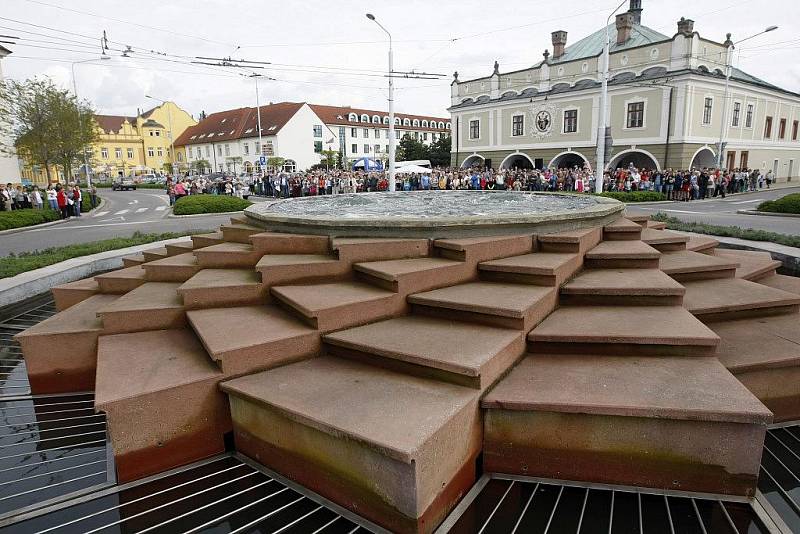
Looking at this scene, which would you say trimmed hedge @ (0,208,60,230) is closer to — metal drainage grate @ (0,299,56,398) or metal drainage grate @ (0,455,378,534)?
metal drainage grate @ (0,299,56,398)

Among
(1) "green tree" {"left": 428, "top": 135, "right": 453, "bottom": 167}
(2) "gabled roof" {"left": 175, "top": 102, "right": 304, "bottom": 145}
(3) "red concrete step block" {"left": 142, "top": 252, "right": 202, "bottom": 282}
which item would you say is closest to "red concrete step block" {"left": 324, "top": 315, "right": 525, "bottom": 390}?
(3) "red concrete step block" {"left": 142, "top": 252, "right": 202, "bottom": 282}

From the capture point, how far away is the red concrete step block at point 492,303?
372 centimetres

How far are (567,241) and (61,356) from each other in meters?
4.84

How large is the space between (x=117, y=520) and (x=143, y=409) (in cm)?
63

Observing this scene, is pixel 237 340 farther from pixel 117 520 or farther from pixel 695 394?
pixel 695 394

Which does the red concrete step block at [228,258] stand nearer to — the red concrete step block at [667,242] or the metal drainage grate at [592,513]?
the metal drainage grate at [592,513]

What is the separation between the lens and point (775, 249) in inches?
302

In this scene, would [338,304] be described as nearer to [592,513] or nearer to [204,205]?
[592,513]

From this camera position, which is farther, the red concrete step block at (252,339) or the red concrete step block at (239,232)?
the red concrete step block at (239,232)

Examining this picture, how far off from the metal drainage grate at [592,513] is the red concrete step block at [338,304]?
1.55 m

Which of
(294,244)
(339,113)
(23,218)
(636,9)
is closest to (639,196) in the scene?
(294,244)

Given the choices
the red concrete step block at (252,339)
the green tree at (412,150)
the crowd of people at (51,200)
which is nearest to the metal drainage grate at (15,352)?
the red concrete step block at (252,339)

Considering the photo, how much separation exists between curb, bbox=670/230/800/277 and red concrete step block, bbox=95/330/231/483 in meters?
7.97

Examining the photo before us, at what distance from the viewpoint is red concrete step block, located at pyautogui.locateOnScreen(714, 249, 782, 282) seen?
588 centimetres
